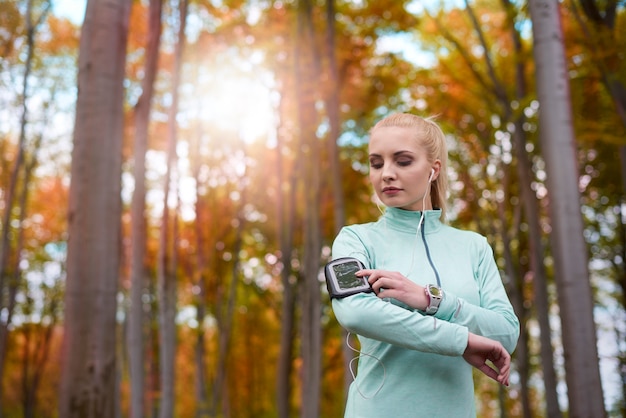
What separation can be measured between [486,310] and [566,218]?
2907 mm

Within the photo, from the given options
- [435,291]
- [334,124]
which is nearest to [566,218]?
[435,291]

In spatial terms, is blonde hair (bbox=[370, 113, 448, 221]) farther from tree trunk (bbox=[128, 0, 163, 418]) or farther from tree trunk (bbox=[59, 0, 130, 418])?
tree trunk (bbox=[128, 0, 163, 418])

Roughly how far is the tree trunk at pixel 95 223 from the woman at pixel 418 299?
2141mm

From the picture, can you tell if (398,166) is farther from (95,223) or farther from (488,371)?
(95,223)

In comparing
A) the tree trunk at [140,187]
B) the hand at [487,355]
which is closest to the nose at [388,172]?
the hand at [487,355]

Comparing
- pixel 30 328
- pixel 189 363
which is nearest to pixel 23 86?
pixel 30 328

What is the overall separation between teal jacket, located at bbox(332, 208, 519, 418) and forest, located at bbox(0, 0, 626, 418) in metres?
2.20

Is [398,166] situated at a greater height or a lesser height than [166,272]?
greater

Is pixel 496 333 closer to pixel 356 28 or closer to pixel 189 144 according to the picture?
pixel 356 28

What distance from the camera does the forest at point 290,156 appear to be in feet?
11.8

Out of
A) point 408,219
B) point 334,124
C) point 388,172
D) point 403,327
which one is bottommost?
point 403,327

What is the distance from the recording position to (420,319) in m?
1.41

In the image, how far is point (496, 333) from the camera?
5.11ft

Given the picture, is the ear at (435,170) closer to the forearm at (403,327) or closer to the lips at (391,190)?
the lips at (391,190)
